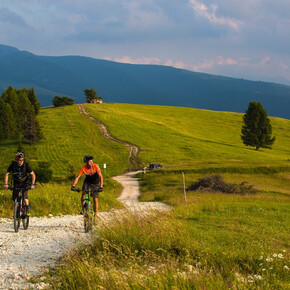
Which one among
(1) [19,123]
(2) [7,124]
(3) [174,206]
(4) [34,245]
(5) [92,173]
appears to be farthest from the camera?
(1) [19,123]

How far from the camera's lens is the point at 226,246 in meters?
8.91

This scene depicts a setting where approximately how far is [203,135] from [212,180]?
241ft

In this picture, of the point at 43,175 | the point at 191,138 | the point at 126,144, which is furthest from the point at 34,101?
the point at 43,175

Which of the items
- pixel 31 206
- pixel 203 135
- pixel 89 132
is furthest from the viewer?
pixel 203 135

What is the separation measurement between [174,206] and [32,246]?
11168mm

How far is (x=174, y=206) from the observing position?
2002cm

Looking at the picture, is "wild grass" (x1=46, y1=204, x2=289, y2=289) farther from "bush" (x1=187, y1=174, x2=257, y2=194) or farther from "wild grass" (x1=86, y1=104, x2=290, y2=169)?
"wild grass" (x1=86, y1=104, x2=290, y2=169)

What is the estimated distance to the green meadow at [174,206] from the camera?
6359mm

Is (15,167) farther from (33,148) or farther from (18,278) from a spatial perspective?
(33,148)

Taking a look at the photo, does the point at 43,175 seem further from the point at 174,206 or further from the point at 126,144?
the point at 174,206

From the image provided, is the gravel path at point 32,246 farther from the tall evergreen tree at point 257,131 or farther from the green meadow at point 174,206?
the tall evergreen tree at point 257,131

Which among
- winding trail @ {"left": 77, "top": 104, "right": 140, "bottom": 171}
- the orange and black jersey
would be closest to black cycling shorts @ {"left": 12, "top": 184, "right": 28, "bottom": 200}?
the orange and black jersey

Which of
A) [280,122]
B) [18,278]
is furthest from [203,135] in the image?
[18,278]

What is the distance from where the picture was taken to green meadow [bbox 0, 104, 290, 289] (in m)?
6.36
